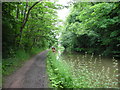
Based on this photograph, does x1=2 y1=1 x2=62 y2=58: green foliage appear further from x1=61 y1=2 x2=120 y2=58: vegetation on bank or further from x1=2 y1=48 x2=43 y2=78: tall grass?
x1=61 y1=2 x2=120 y2=58: vegetation on bank

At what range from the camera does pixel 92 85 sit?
16.1 feet

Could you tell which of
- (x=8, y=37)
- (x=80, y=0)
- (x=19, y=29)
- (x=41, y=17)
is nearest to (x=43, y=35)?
(x=41, y=17)

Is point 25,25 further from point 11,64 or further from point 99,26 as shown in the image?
point 99,26

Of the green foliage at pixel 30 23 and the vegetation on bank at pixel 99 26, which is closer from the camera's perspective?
the vegetation on bank at pixel 99 26

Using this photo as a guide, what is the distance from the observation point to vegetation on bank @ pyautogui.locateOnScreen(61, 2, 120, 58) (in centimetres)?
808

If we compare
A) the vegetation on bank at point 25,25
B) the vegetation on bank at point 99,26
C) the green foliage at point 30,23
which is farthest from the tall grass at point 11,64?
the vegetation on bank at point 99,26

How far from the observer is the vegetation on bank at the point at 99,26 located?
8078mm

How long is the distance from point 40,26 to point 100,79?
996 cm

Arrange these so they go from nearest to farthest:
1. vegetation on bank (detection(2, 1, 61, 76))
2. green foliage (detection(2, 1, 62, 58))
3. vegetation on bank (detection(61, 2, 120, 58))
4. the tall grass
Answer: the tall grass
vegetation on bank (detection(2, 1, 61, 76))
vegetation on bank (detection(61, 2, 120, 58))
green foliage (detection(2, 1, 62, 58))

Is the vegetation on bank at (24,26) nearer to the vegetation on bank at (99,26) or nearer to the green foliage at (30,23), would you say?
the green foliage at (30,23)

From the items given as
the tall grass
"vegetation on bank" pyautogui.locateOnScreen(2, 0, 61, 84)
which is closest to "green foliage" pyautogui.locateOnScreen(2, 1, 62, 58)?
"vegetation on bank" pyautogui.locateOnScreen(2, 0, 61, 84)

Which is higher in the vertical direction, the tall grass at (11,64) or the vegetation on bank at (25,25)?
the vegetation on bank at (25,25)

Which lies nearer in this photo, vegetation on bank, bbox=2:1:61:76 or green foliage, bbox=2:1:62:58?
vegetation on bank, bbox=2:1:61:76

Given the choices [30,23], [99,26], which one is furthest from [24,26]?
[99,26]
